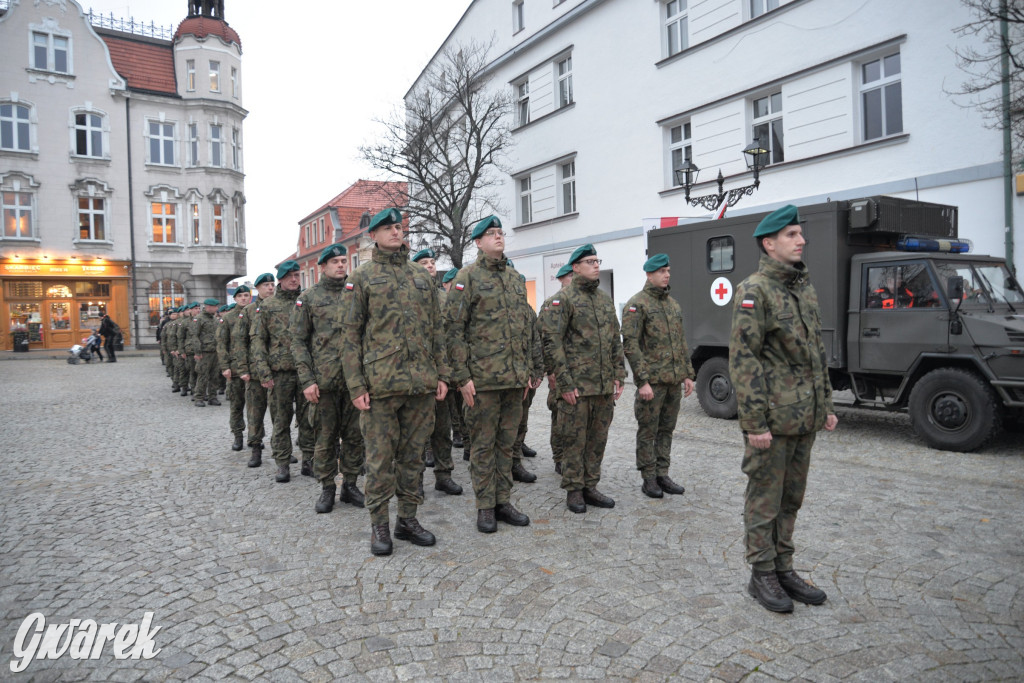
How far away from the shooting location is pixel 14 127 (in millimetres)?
30344

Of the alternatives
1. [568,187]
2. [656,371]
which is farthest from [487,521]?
[568,187]

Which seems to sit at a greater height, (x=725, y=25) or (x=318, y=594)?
(x=725, y=25)

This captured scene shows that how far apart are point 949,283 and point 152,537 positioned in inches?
312

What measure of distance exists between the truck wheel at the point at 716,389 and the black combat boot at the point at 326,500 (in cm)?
591

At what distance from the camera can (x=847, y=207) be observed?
7945 mm

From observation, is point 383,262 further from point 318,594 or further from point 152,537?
point 152,537

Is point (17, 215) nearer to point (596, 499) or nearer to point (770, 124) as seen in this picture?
point (770, 124)

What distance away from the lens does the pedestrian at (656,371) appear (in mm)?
5660

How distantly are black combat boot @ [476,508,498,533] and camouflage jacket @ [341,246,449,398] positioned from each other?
1028mm

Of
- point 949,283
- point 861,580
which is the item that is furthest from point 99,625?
point 949,283

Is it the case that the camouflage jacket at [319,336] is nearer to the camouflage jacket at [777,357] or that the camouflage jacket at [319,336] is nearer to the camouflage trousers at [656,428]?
the camouflage trousers at [656,428]

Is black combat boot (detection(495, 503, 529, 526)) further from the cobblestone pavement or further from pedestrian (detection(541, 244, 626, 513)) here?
pedestrian (detection(541, 244, 626, 513))

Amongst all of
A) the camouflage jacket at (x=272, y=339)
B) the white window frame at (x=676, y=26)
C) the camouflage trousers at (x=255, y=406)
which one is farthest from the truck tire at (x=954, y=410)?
Result: the white window frame at (x=676, y=26)

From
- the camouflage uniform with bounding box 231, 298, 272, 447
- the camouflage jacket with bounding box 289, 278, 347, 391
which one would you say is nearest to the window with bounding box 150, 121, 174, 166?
the camouflage uniform with bounding box 231, 298, 272, 447
